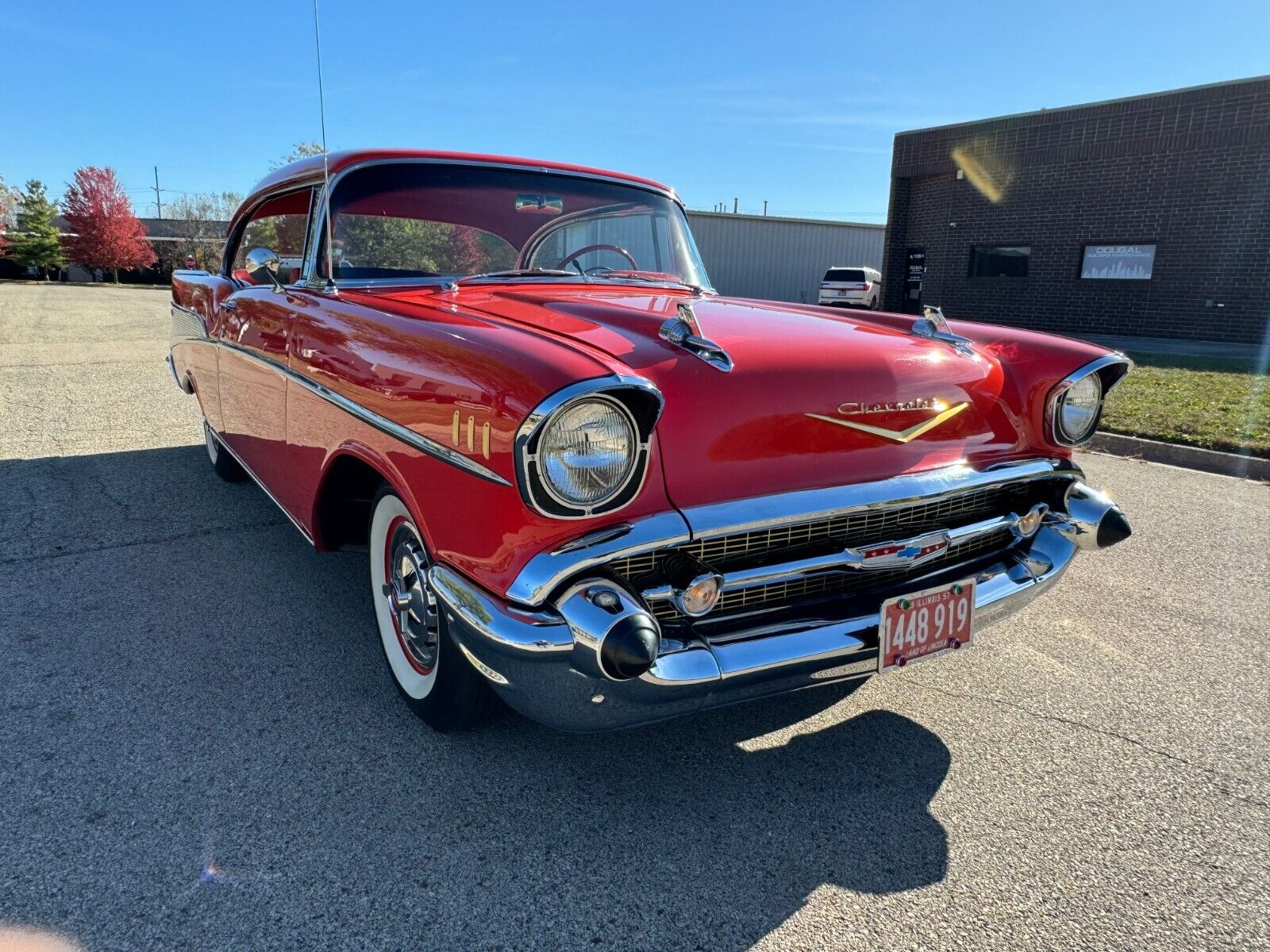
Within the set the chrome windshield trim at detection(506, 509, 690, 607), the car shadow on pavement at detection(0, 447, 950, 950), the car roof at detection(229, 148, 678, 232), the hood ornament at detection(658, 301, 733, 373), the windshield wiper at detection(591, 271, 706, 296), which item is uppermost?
the car roof at detection(229, 148, 678, 232)

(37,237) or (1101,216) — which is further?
(37,237)

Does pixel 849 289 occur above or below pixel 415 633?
above

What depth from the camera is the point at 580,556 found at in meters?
1.78

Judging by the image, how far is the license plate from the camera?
2.05 meters

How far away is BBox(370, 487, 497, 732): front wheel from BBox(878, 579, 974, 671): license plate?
1.00 meters

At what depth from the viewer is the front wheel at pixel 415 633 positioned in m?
2.23

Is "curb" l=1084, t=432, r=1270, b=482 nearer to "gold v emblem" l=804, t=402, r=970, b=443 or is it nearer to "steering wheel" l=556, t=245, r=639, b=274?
"steering wheel" l=556, t=245, r=639, b=274

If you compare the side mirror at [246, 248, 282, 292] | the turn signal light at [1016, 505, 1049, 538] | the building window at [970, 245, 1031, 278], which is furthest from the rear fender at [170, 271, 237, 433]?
the building window at [970, 245, 1031, 278]

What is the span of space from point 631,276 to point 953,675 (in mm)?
1823

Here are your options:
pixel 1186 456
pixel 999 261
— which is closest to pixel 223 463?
pixel 1186 456

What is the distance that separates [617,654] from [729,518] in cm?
40

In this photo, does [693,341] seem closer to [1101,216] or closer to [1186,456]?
[1186,456]

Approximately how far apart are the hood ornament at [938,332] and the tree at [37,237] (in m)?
50.1

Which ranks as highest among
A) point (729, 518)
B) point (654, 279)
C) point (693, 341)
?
point (654, 279)
